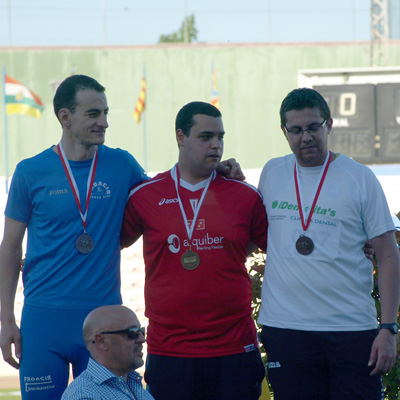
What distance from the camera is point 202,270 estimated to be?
3.35 m

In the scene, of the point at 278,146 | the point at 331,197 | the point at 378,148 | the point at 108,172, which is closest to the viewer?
the point at 331,197

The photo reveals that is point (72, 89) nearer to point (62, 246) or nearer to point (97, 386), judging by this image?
point (62, 246)

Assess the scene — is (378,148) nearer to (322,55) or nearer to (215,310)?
(215,310)

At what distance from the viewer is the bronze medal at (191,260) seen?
3.36 m

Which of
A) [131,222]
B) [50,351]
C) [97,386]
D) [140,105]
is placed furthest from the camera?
[140,105]

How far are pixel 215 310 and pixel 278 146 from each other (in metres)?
23.9

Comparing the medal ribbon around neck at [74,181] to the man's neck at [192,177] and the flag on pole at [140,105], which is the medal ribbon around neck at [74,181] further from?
the flag on pole at [140,105]

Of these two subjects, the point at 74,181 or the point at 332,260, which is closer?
the point at 332,260

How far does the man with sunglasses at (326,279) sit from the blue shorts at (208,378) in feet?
0.42

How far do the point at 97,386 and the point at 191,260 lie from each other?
0.78 metres

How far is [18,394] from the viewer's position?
6449 mm

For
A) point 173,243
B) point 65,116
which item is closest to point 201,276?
point 173,243

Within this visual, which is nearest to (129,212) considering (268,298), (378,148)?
(268,298)

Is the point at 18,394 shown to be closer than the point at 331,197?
No
